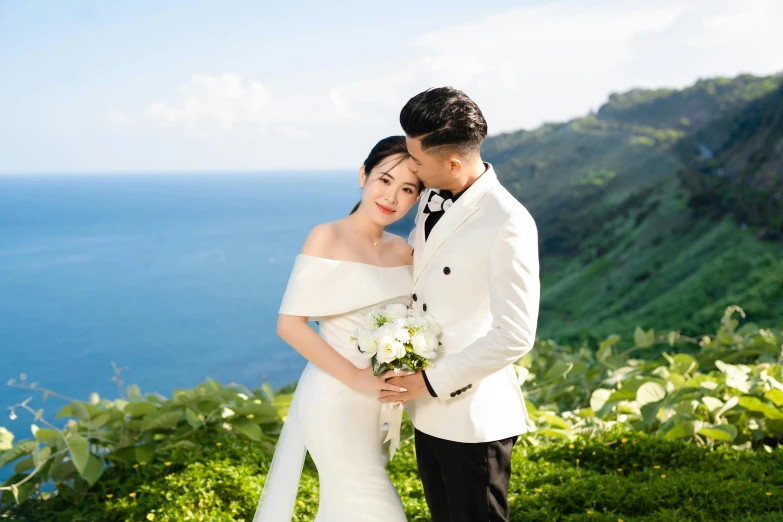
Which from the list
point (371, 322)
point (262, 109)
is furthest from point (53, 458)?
point (262, 109)

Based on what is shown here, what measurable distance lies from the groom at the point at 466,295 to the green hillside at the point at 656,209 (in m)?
9.43

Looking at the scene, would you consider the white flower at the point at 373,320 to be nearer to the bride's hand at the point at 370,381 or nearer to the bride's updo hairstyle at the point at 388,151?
the bride's hand at the point at 370,381

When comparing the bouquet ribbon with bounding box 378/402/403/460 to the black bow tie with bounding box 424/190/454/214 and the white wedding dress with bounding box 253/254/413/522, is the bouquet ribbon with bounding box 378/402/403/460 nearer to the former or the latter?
the white wedding dress with bounding box 253/254/413/522

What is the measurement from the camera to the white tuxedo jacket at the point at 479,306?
2.12m

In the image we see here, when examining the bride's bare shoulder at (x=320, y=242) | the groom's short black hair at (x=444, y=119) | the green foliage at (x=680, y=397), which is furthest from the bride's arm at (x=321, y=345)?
the green foliage at (x=680, y=397)

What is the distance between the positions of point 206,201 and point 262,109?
2222cm

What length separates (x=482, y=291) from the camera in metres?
2.31

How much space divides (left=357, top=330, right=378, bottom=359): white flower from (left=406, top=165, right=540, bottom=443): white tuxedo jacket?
193mm

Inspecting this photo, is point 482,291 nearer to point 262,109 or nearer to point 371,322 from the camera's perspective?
point 371,322

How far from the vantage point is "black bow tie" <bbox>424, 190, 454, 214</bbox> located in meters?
2.38

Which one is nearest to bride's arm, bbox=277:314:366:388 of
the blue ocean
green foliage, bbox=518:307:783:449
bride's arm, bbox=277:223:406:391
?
bride's arm, bbox=277:223:406:391

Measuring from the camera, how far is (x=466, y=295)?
2.30m

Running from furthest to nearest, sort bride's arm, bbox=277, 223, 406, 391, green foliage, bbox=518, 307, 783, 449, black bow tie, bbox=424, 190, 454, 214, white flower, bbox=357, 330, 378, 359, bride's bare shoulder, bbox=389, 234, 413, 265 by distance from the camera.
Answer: green foliage, bbox=518, 307, 783, 449, bride's bare shoulder, bbox=389, 234, 413, 265, bride's arm, bbox=277, 223, 406, 391, black bow tie, bbox=424, 190, 454, 214, white flower, bbox=357, 330, 378, 359

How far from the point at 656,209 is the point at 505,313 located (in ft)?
70.9
